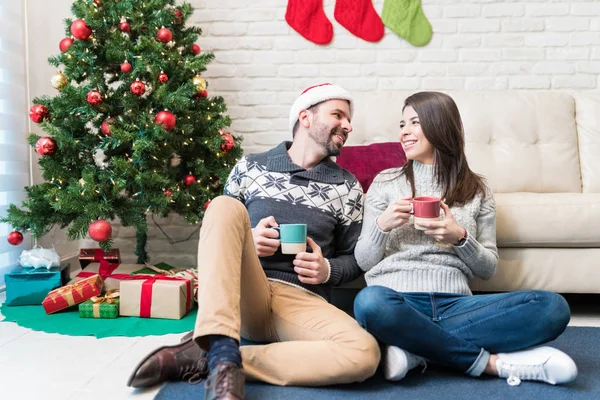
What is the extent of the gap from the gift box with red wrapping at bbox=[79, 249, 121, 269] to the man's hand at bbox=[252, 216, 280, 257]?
1.29 metres

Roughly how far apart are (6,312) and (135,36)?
1365 mm

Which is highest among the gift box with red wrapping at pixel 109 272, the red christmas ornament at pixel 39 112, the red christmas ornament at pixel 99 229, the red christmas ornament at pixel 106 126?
the red christmas ornament at pixel 39 112

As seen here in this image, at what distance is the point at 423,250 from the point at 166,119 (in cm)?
133

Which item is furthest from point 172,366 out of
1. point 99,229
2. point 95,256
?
point 95,256

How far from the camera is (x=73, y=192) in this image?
2.44m

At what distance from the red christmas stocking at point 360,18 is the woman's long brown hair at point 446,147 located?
149 cm

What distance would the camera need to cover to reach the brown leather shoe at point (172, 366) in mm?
1486

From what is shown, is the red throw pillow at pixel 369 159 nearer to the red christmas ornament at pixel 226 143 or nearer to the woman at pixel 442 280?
the woman at pixel 442 280

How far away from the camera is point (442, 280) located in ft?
5.55

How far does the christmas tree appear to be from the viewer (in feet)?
8.16

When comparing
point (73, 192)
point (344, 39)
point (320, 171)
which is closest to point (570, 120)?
point (344, 39)

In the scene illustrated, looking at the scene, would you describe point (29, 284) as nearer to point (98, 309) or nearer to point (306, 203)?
point (98, 309)

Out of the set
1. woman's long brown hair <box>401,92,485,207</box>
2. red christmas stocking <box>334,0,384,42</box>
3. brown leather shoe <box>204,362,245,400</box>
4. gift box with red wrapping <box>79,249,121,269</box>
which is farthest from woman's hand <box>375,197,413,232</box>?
red christmas stocking <box>334,0,384,42</box>

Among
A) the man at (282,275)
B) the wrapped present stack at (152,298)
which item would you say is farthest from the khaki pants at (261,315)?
the wrapped present stack at (152,298)
